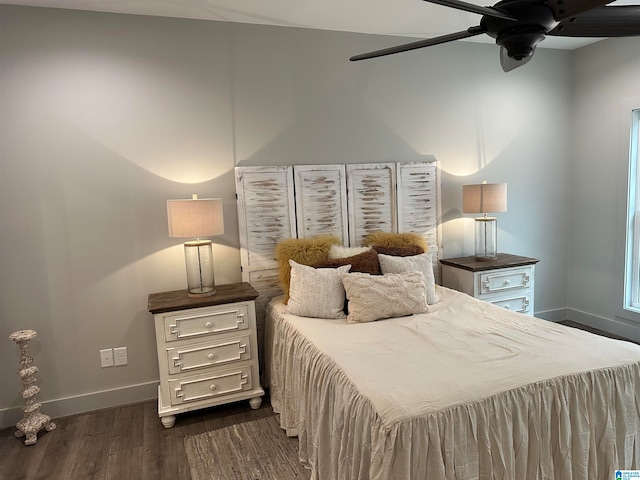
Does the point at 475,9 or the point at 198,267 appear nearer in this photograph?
the point at 475,9

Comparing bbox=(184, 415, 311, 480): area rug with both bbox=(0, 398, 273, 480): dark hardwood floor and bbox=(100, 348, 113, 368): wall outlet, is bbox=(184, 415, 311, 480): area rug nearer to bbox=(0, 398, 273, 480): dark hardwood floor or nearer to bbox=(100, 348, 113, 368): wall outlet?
bbox=(0, 398, 273, 480): dark hardwood floor

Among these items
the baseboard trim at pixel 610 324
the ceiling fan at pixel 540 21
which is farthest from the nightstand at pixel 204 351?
the baseboard trim at pixel 610 324

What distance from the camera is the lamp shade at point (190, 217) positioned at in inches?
108

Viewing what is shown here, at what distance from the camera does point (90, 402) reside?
117 inches

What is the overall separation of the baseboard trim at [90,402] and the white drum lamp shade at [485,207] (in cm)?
282

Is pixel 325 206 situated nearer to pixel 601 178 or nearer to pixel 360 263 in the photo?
pixel 360 263

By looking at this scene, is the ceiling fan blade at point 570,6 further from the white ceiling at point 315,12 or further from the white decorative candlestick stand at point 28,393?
the white decorative candlestick stand at point 28,393

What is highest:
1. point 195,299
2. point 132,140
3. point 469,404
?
point 132,140

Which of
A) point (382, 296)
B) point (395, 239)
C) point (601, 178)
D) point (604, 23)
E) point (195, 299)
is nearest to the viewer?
point (604, 23)

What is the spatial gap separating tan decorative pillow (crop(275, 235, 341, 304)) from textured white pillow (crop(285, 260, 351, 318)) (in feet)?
0.54

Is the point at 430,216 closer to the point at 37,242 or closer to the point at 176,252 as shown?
the point at 176,252

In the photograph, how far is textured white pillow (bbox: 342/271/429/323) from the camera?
2666 mm

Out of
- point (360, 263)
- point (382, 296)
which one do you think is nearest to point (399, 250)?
point (360, 263)

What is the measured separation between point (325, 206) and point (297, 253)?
0.53 m
